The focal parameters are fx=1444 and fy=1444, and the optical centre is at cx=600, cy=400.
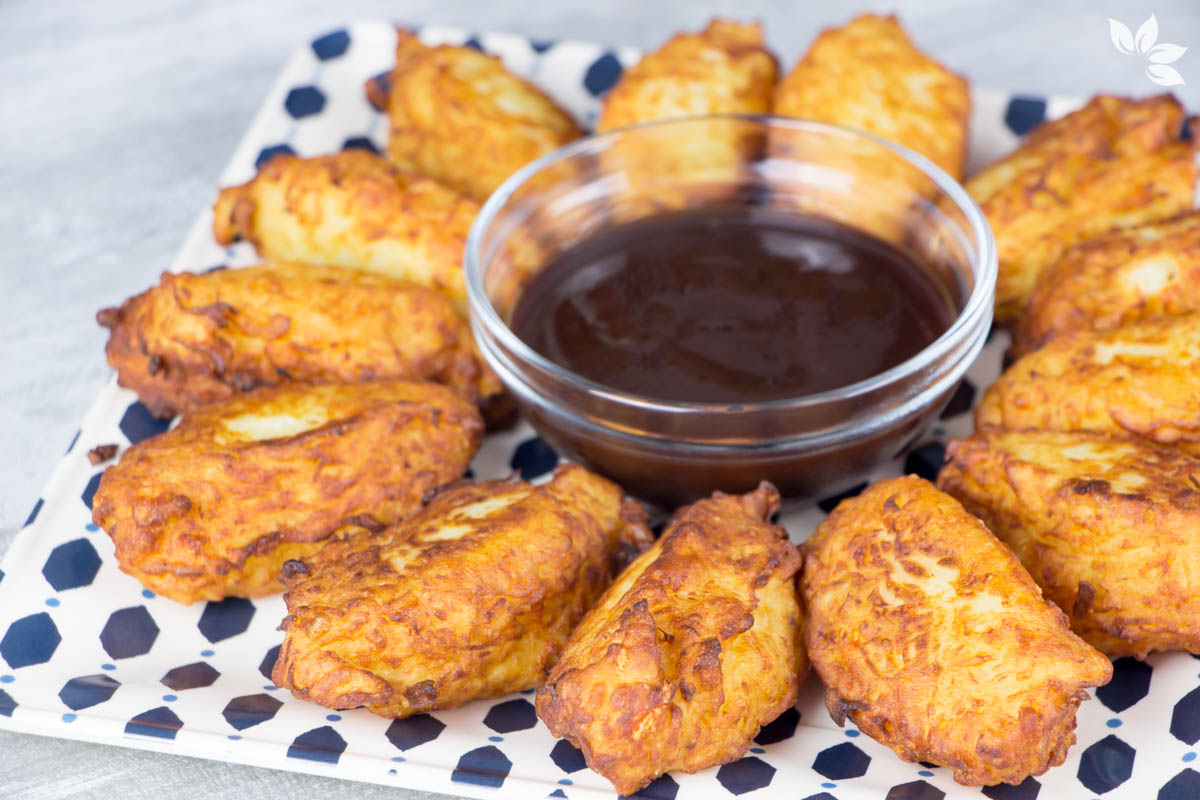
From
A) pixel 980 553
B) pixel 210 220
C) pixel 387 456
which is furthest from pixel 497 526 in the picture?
pixel 210 220

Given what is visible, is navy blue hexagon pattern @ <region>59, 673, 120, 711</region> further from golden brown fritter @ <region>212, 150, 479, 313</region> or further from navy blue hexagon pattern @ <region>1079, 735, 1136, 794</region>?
navy blue hexagon pattern @ <region>1079, 735, 1136, 794</region>

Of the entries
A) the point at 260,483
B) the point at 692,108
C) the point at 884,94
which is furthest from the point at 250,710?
the point at 884,94

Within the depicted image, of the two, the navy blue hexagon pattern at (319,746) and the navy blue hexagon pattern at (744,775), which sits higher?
the navy blue hexagon pattern at (319,746)

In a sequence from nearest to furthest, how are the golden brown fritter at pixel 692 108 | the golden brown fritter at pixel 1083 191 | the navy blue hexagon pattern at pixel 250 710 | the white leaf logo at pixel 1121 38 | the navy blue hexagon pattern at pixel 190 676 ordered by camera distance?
the navy blue hexagon pattern at pixel 250 710 → the navy blue hexagon pattern at pixel 190 676 → the white leaf logo at pixel 1121 38 → the golden brown fritter at pixel 1083 191 → the golden brown fritter at pixel 692 108

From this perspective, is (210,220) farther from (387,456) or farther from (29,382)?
(387,456)

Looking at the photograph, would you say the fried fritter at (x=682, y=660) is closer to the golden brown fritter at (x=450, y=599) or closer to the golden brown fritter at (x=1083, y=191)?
the golden brown fritter at (x=450, y=599)

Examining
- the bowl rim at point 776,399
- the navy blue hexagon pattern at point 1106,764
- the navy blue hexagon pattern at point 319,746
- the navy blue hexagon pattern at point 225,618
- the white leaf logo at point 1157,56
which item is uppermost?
the white leaf logo at point 1157,56

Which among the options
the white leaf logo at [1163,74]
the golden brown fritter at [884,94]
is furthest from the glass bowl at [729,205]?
the white leaf logo at [1163,74]

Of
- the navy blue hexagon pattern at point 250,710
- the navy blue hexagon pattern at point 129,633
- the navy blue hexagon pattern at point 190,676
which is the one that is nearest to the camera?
the navy blue hexagon pattern at point 250,710
